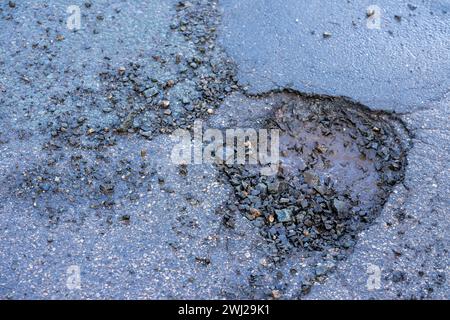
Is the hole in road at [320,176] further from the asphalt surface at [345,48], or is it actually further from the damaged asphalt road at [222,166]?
the asphalt surface at [345,48]

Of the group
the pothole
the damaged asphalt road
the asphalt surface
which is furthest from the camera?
the asphalt surface

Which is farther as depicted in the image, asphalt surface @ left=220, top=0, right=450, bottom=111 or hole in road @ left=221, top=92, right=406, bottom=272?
asphalt surface @ left=220, top=0, right=450, bottom=111

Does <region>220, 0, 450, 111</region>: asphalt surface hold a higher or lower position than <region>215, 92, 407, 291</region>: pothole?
higher

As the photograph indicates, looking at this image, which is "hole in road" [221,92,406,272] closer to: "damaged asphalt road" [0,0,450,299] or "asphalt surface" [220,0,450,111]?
"damaged asphalt road" [0,0,450,299]

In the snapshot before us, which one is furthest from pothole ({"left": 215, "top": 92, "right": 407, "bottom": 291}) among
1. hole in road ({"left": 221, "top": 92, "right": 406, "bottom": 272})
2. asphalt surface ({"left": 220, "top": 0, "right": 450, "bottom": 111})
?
asphalt surface ({"left": 220, "top": 0, "right": 450, "bottom": 111})

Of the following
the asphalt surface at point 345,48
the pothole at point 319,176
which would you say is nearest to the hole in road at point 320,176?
the pothole at point 319,176

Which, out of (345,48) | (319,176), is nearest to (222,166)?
(319,176)

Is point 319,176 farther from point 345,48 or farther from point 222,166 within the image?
point 345,48
